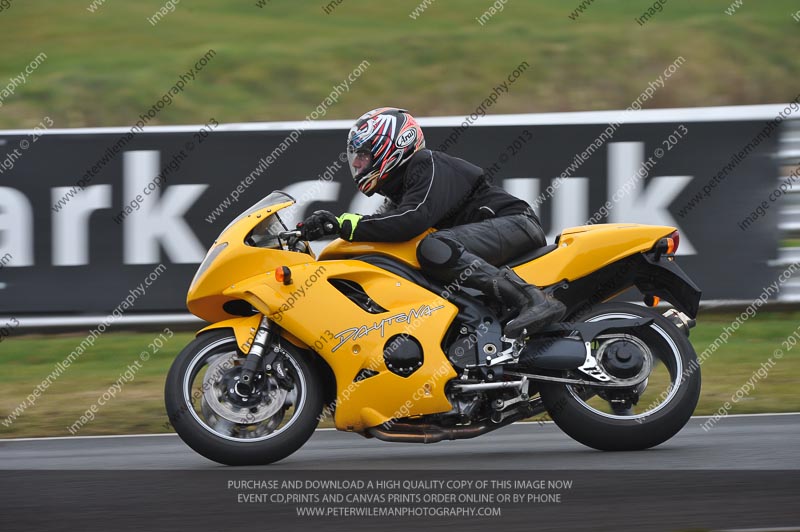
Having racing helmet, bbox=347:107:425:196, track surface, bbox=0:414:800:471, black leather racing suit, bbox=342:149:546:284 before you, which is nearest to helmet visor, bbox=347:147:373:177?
racing helmet, bbox=347:107:425:196

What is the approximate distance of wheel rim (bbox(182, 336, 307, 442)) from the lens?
18.9 ft

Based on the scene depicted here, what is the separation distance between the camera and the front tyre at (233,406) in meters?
5.72

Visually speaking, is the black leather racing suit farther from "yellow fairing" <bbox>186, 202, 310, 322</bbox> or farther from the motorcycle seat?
"yellow fairing" <bbox>186, 202, 310, 322</bbox>

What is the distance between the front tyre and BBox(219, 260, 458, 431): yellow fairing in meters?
0.17

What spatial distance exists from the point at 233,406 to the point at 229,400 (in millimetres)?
38

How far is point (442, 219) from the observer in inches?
251

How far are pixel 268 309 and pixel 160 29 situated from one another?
16.1m

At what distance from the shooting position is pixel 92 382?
Result: 930 cm

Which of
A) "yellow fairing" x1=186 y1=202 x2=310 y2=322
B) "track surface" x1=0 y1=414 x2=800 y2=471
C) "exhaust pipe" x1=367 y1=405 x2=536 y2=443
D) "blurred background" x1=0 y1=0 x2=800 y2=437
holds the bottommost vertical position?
"blurred background" x1=0 y1=0 x2=800 y2=437

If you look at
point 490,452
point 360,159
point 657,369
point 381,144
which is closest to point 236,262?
point 360,159

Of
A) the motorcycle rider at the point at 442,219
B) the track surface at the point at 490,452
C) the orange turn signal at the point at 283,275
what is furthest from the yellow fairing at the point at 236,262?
the track surface at the point at 490,452
